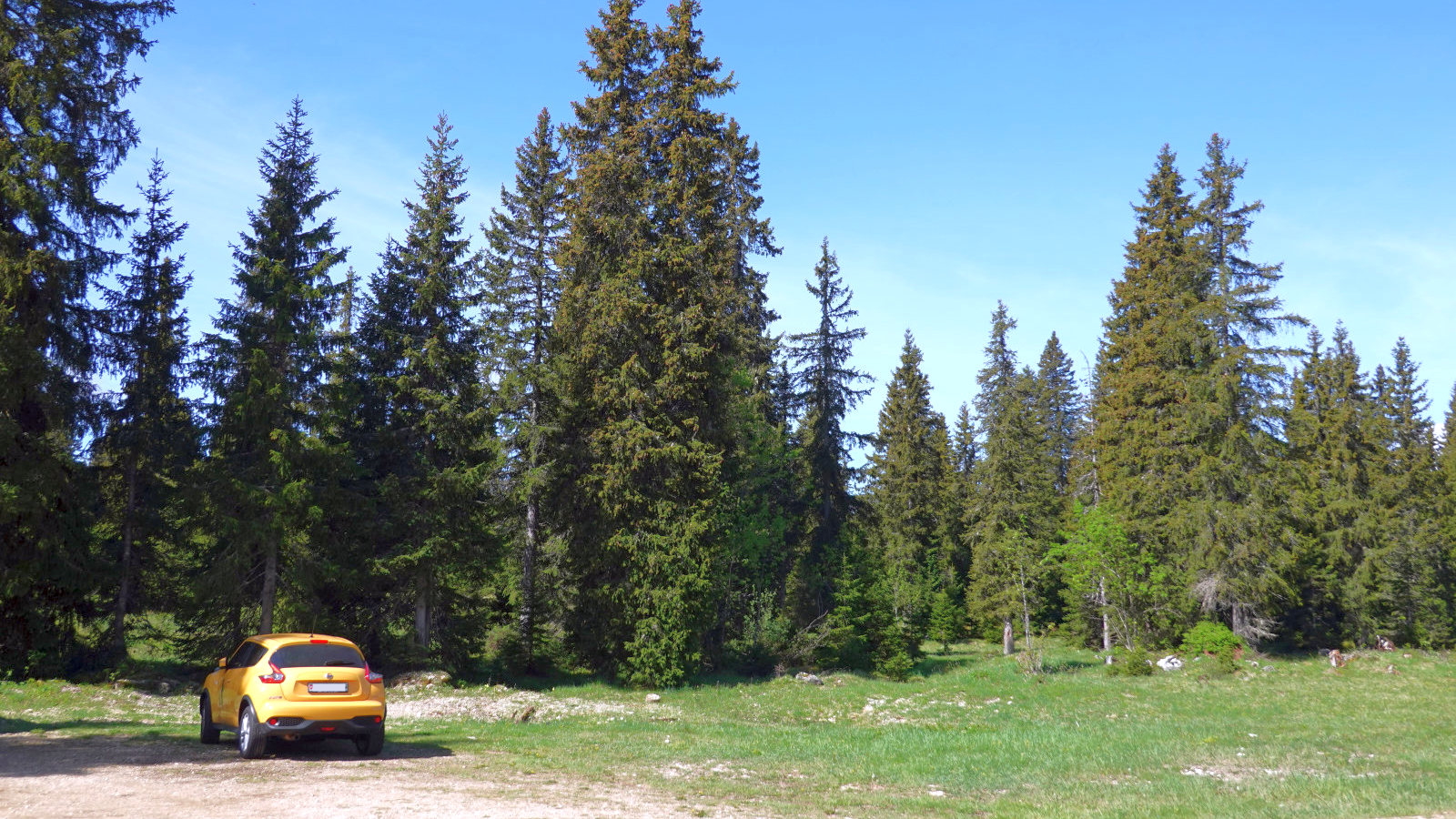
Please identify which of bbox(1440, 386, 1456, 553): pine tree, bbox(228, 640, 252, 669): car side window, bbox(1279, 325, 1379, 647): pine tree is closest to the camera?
bbox(228, 640, 252, 669): car side window

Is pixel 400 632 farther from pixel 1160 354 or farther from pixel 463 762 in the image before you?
pixel 1160 354

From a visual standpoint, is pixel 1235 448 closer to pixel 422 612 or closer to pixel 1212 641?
pixel 1212 641

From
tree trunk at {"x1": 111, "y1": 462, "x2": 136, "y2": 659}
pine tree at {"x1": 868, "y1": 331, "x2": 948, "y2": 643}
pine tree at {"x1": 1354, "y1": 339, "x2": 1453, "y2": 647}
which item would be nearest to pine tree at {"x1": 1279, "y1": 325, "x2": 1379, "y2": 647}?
pine tree at {"x1": 1354, "y1": 339, "x2": 1453, "y2": 647}

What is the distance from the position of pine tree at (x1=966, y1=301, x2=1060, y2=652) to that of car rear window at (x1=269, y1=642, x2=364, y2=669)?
36.1 metres

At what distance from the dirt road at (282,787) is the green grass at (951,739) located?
2.39 feet

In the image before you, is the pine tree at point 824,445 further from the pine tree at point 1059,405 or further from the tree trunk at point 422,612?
the pine tree at point 1059,405

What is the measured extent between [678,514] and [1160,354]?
27867 millimetres

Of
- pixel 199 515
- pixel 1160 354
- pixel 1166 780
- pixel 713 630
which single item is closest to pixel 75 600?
pixel 199 515

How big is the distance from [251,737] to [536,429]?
17.0 m

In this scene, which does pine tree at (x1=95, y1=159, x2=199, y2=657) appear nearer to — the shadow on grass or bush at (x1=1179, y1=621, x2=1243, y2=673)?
the shadow on grass

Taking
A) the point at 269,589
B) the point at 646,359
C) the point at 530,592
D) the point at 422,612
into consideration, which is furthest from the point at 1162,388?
the point at 269,589

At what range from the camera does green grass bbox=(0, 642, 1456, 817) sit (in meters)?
11.2

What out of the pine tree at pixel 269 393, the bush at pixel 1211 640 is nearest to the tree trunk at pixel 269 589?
the pine tree at pixel 269 393

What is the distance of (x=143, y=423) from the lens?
25.4 m
